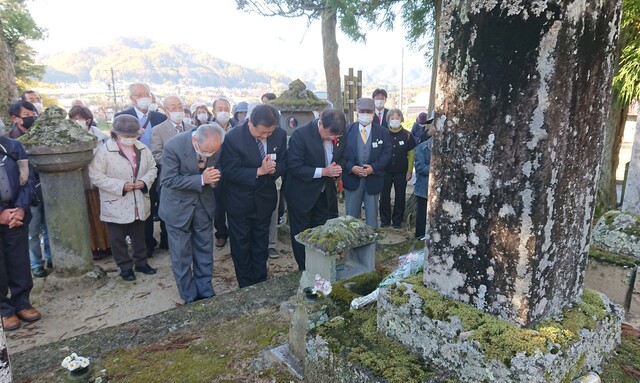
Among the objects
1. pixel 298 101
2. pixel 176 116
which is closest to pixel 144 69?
pixel 298 101

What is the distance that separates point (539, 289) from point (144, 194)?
14.0ft

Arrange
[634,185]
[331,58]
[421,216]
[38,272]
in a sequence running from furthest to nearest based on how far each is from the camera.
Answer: [331,58]
[421,216]
[38,272]
[634,185]

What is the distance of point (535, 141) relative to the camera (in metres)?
1.50

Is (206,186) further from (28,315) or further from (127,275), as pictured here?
(28,315)

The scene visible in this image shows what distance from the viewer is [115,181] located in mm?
→ 4523

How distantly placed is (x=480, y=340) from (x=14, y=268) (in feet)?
13.3

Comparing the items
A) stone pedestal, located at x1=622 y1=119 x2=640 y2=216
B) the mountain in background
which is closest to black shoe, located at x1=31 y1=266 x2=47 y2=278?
stone pedestal, located at x1=622 y1=119 x2=640 y2=216

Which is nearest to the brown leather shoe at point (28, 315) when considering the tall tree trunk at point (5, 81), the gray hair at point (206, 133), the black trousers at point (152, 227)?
the black trousers at point (152, 227)

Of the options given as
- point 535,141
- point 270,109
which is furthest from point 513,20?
point 270,109

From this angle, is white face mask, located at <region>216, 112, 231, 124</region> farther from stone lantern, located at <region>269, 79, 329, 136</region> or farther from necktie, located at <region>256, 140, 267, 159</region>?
necktie, located at <region>256, 140, 267, 159</region>

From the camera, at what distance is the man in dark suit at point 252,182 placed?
4102 mm

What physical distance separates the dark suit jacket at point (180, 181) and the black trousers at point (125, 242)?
40.1 inches

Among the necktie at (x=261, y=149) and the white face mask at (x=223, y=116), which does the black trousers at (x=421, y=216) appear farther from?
the white face mask at (x=223, y=116)

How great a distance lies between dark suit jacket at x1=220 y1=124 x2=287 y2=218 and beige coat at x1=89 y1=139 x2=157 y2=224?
109 cm
